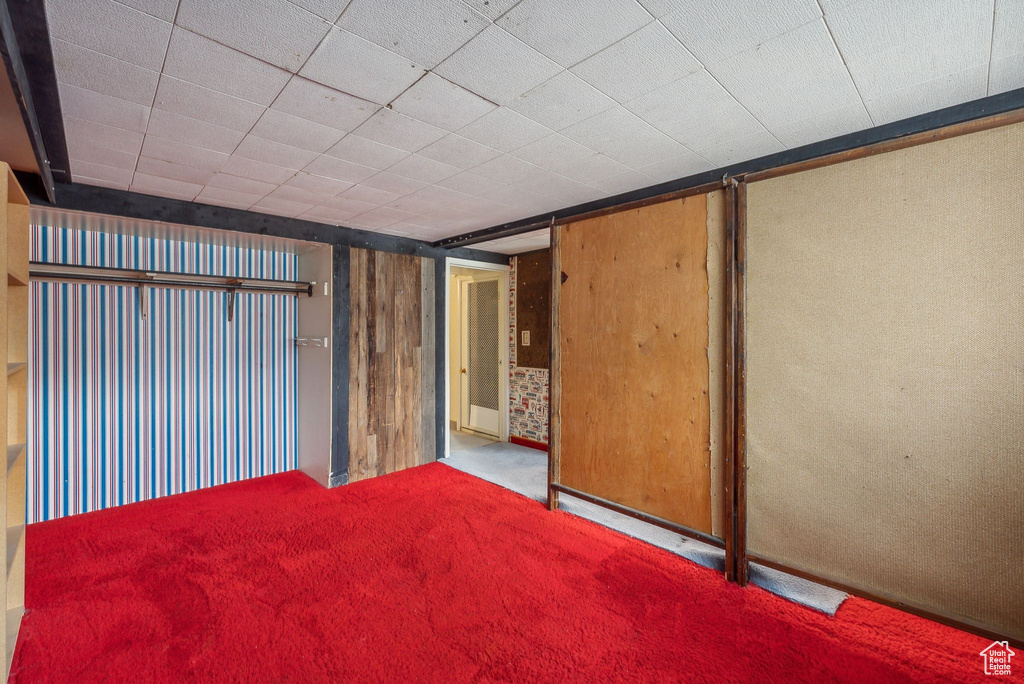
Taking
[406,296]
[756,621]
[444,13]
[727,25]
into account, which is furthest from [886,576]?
[406,296]

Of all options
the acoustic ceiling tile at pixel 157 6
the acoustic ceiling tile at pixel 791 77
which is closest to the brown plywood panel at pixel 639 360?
the acoustic ceiling tile at pixel 791 77

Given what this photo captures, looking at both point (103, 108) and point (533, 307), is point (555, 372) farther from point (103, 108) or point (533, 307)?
point (103, 108)

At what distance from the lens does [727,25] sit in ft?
5.04

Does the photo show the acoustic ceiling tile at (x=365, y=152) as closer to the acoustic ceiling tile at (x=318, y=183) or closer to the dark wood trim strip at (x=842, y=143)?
the acoustic ceiling tile at (x=318, y=183)

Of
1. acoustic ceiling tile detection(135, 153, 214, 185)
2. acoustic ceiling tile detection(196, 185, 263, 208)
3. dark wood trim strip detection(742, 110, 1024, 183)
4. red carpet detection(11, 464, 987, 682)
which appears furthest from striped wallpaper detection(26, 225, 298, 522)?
dark wood trim strip detection(742, 110, 1024, 183)

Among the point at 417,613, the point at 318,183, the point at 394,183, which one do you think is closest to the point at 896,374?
the point at 417,613

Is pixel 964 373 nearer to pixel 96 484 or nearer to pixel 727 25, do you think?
pixel 727 25

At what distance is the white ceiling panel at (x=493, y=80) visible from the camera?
1.48 m

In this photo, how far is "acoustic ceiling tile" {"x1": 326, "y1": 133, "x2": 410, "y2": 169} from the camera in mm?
2436

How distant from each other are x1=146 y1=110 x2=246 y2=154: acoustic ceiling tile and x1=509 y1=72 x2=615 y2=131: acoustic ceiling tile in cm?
147

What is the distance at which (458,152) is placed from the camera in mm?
2584

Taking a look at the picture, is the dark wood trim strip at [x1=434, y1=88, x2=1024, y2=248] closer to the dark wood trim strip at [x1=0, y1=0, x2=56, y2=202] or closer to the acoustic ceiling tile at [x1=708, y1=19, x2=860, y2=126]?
the acoustic ceiling tile at [x1=708, y1=19, x2=860, y2=126]

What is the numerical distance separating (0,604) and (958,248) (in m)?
3.66

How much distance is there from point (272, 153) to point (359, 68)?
1.11m
